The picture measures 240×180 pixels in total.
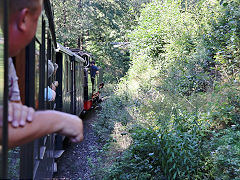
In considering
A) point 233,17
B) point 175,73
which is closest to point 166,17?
point 175,73

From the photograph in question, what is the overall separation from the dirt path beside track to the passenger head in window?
5.48 metres

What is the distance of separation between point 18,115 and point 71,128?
8.4 inches

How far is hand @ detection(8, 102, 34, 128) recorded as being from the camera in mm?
1202

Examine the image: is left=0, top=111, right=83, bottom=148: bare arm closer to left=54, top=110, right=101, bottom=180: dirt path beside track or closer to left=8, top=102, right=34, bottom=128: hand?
left=8, top=102, right=34, bottom=128: hand

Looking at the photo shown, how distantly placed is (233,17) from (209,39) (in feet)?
4.54

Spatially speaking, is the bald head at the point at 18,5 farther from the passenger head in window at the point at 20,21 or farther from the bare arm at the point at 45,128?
the bare arm at the point at 45,128

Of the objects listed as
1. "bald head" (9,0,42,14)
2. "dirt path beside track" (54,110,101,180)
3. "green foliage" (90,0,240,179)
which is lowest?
"dirt path beside track" (54,110,101,180)

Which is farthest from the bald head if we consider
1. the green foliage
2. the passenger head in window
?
the green foliage

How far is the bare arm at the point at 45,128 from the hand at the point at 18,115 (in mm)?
17

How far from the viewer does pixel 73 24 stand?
91.0 feet

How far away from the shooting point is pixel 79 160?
800 cm

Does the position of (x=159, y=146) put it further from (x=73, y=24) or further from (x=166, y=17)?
(x=73, y=24)

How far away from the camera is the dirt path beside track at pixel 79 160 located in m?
6.92

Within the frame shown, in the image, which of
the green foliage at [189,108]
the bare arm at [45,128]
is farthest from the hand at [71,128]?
the green foliage at [189,108]
